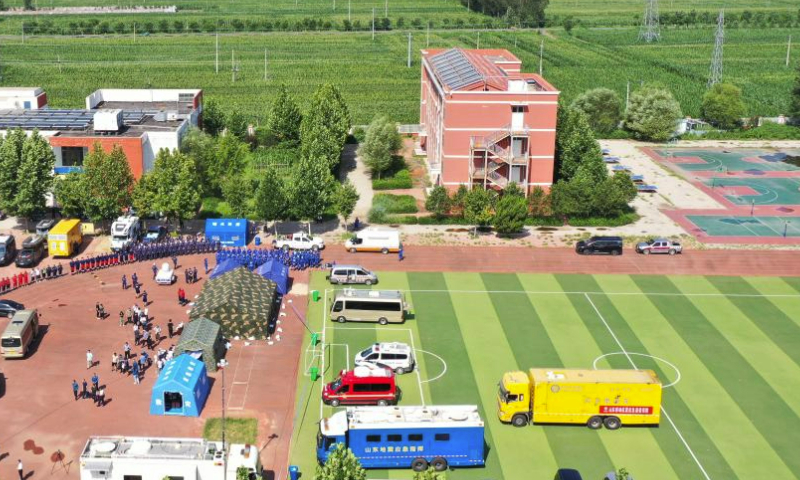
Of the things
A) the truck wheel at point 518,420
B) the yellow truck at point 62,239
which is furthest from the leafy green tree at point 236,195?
the truck wheel at point 518,420

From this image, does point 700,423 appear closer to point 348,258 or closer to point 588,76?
point 348,258

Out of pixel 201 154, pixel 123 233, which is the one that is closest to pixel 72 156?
pixel 201 154

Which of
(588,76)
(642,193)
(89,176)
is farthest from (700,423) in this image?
(588,76)

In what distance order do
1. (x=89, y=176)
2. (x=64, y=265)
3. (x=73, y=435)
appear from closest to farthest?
1. (x=73, y=435)
2. (x=64, y=265)
3. (x=89, y=176)

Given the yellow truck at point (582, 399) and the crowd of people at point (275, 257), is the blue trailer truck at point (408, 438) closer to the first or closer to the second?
the yellow truck at point (582, 399)

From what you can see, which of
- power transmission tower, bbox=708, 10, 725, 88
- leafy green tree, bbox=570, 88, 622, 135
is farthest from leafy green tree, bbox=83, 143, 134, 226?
power transmission tower, bbox=708, 10, 725, 88

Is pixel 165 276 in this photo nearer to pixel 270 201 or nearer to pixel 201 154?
pixel 270 201

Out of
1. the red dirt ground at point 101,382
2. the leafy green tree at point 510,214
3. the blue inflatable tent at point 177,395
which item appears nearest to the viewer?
the red dirt ground at point 101,382
